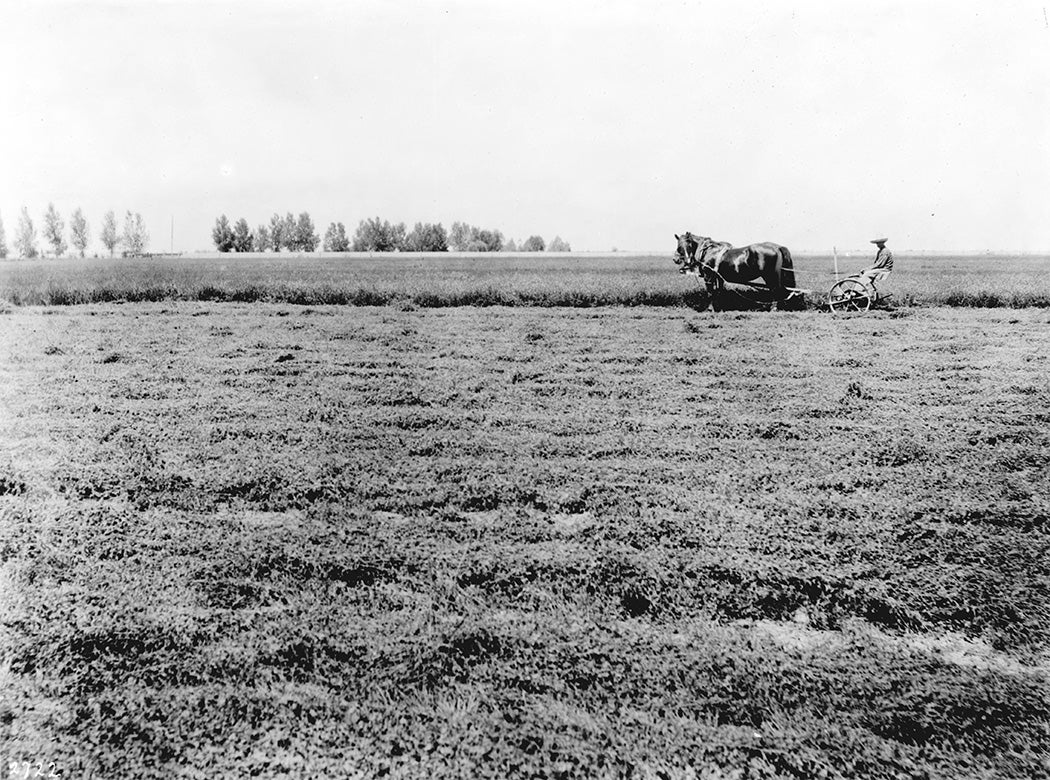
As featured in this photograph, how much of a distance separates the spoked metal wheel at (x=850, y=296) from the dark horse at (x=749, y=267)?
3.31 feet

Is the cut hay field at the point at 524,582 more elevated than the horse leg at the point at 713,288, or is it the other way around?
the horse leg at the point at 713,288

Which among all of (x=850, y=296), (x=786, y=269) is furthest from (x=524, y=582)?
(x=850, y=296)

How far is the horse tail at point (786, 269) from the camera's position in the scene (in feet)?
50.3

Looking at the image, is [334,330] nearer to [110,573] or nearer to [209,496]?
[209,496]

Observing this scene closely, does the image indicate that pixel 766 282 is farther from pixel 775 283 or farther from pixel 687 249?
pixel 687 249

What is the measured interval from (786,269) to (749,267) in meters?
0.97

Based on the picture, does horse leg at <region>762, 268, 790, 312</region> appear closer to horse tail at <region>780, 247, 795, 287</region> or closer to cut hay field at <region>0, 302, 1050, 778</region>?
horse tail at <region>780, 247, 795, 287</region>

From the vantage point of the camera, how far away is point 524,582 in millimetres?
3447

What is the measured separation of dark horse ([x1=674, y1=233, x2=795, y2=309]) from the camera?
15.1 meters

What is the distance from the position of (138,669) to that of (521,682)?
167 cm

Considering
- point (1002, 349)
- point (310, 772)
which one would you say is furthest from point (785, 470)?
point (1002, 349)

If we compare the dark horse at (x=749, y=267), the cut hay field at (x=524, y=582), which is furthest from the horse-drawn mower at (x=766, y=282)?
the cut hay field at (x=524, y=582)

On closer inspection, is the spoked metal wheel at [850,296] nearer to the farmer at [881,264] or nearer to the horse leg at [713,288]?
the farmer at [881,264]

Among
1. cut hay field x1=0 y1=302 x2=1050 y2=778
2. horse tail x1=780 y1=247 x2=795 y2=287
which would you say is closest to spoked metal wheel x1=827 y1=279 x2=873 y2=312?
horse tail x1=780 y1=247 x2=795 y2=287
